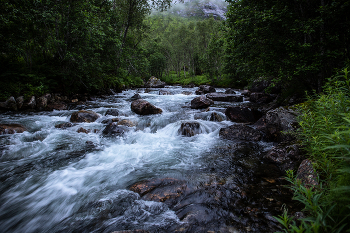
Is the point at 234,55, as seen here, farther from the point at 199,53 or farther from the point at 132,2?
the point at 199,53

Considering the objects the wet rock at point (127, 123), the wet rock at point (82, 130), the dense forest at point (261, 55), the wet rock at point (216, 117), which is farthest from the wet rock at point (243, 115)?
the wet rock at point (82, 130)

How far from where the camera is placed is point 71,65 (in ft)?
45.8

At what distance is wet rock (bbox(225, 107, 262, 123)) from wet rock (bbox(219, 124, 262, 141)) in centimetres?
211

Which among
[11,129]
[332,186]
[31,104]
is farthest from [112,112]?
[332,186]

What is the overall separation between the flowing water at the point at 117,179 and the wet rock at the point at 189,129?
29 centimetres

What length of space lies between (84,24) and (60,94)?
6381 mm

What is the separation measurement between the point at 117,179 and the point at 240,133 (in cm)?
572

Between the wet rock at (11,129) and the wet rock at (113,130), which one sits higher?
the wet rock at (11,129)

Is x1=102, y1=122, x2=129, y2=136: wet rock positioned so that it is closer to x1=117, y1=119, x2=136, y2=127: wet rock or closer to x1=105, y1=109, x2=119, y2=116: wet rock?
x1=117, y1=119, x2=136, y2=127: wet rock

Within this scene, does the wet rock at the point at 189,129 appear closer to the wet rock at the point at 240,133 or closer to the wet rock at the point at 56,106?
the wet rock at the point at 240,133

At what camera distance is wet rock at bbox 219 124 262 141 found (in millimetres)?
7395

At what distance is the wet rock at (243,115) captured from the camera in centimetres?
988

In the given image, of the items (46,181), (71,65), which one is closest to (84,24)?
(71,65)

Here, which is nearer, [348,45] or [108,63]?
[348,45]
